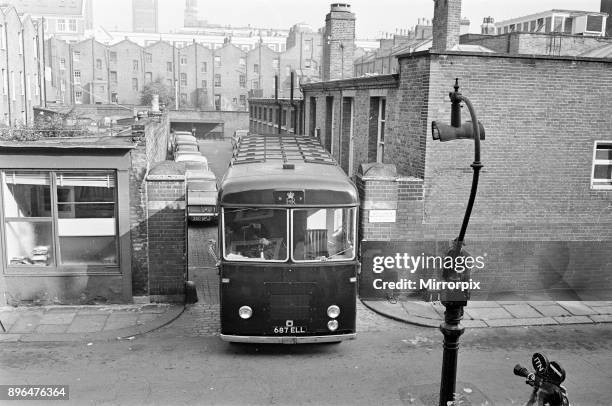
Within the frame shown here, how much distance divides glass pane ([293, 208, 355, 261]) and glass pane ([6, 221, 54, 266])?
5.61 meters

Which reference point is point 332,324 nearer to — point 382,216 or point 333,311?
point 333,311

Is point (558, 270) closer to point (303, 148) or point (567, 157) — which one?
point (567, 157)

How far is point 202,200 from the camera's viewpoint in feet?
67.4

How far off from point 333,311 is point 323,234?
1217 mm

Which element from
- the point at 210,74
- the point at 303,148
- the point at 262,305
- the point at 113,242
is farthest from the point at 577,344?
the point at 210,74

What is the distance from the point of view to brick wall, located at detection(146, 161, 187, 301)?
1174 centimetres

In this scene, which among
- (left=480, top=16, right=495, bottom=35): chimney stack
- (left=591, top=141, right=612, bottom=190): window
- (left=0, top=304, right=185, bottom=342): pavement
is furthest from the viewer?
(left=480, top=16, right=495, bottom=35): chimney stack

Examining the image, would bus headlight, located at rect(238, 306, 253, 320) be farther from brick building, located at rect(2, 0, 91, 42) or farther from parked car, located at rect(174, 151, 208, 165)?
brick building, located at rect(2, 0, 91, 42)

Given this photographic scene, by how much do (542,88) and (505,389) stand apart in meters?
7.34

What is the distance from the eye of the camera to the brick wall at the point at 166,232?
1174 centimetres

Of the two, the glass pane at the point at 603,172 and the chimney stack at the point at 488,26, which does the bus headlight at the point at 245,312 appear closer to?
the glass pane at the point at 603,172

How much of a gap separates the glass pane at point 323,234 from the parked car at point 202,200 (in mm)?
11037

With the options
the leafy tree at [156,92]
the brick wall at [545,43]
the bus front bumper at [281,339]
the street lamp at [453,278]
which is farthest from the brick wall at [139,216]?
the leafy tree at [156,92]

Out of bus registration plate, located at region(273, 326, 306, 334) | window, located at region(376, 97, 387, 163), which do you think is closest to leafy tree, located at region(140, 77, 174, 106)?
window, located at region(376, 97, 387, 163)
